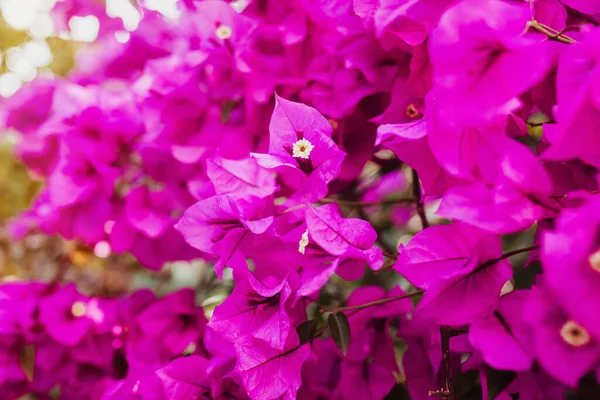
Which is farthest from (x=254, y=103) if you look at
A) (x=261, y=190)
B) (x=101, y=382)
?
(x=101, y=382)

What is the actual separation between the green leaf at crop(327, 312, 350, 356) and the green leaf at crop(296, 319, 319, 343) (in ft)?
0.05

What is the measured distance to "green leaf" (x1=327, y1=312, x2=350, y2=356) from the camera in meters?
0.52

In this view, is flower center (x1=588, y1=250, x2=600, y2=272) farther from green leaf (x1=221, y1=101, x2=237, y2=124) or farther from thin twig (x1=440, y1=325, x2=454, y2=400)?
green leaf (x1=221, y1=101, x2=237, y2=124)

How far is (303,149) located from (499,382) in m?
0.30

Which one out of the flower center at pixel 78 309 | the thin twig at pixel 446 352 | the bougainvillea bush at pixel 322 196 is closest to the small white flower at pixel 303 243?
the bougainvillea bush at pixel 322 196

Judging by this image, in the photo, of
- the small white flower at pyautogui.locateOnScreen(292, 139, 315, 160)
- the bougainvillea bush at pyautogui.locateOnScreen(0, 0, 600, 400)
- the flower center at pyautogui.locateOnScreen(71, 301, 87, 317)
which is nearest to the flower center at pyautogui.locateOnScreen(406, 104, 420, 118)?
the bougainvillea bush at pyautogui.locateOnScreen(0, 0, 600, 400)

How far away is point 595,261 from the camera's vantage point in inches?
12.7

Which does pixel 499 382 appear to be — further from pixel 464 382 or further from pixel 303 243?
pixel 303 243

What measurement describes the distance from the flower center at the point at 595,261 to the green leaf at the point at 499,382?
0.27m

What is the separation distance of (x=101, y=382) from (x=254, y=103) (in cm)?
44

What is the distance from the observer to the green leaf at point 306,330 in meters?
0.53

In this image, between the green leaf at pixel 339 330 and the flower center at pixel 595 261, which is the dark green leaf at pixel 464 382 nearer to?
the green leaf at pixel 339 330

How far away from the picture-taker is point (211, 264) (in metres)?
1.04

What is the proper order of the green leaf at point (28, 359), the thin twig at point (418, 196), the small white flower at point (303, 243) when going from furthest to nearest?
1. the green leaf at point (28, 359)
2. the thin twig at point (418, 196)
3. the small white flower at point (303, 243)
